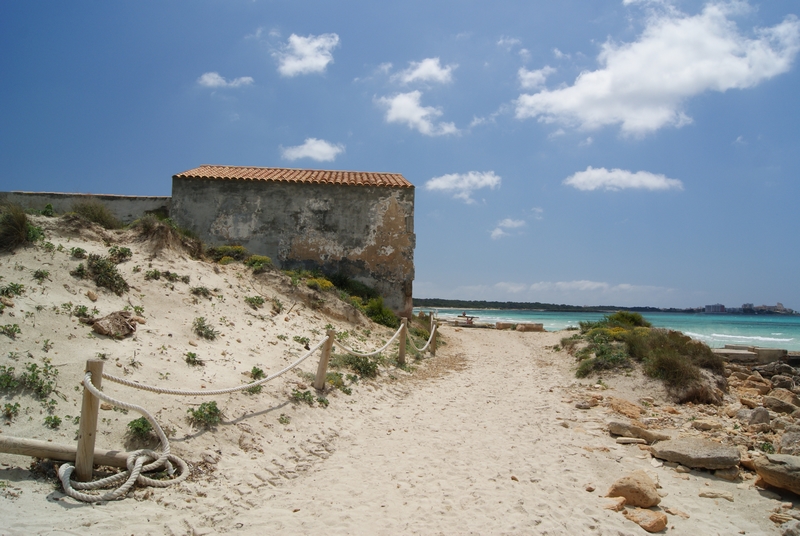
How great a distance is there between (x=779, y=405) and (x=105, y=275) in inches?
483

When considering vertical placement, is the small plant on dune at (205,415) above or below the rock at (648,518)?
above

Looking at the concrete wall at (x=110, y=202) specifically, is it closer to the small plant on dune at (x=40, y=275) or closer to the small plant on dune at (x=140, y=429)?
the small plant on dune at (x=40, y=275)

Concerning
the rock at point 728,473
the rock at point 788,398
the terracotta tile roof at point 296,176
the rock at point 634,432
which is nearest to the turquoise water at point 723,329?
the rock at point 788,398

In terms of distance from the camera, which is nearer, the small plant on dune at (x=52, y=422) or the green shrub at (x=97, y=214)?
the small plant on dune at (x=52, y=422)

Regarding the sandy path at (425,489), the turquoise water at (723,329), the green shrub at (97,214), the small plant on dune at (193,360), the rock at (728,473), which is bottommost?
the turquoise water at (723,329)

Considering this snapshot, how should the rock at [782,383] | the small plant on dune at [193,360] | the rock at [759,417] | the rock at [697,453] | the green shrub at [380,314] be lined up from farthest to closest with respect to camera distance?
1. the green shrub at [380,314]
2. the rock at [782,383]
3. the rock at [759,417]
4. the small plant on dune at [193,360]
5. the rock at [697,453]

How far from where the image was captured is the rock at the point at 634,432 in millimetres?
6461

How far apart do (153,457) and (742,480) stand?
6202 mm

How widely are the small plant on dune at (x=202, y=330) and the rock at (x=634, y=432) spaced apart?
6.39 m

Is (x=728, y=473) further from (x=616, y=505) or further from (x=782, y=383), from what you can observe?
(x=782, y=383)

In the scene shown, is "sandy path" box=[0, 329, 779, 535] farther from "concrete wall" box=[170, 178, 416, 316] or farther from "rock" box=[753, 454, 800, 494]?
"concrete wall" box=[170, 178, 416, 316]

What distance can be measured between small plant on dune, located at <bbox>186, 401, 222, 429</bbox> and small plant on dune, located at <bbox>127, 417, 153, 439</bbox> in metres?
0.56

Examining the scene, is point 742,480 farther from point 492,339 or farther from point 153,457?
point 492,339

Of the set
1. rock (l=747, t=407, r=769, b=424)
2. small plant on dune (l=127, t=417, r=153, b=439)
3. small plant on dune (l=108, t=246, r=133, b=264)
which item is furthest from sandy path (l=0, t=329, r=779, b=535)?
small plant on dune (l=108, t=246, r=133, b=264)
